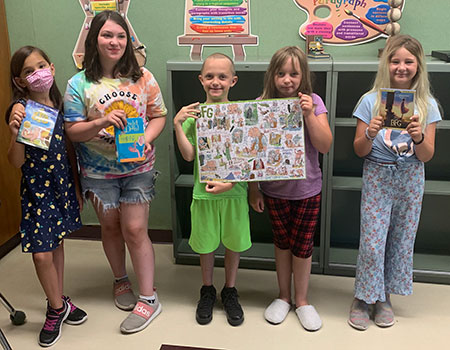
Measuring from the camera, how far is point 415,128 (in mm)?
2127

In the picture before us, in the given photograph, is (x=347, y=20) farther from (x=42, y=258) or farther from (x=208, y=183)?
(x=42, y=258)

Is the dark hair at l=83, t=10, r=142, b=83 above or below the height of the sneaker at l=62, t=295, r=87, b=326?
above

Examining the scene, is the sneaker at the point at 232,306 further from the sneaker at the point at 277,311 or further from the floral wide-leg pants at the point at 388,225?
the floral wide-leg pants at the point at 388,225

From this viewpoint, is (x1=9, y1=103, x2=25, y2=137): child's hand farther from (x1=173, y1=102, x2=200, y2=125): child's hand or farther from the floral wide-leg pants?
the floral wide-leg pants

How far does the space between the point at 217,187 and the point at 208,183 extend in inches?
2.0

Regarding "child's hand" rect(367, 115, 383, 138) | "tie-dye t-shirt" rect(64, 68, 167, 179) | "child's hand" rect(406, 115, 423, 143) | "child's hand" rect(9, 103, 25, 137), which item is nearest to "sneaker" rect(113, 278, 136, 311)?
"tie-dye t-shirt" rect(64, 68, 167, 179)

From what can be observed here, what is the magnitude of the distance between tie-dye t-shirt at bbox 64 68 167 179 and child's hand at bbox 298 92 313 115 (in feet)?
2.34

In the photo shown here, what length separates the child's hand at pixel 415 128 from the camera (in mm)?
2113

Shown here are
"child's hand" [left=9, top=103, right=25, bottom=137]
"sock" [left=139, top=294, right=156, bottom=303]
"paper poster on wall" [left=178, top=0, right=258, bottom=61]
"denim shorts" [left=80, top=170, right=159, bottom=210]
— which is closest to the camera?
"child's hand" [left=9, top=103, right=25, bottom=137]

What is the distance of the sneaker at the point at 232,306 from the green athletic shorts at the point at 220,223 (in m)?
0.27

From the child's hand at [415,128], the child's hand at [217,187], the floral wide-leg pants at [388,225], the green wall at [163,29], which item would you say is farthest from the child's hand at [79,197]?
the child's hand at [415,128]

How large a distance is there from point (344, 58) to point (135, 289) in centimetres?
180

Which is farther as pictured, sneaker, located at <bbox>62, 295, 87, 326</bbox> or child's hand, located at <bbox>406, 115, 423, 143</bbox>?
sneaker, located at <bbox>62, 295, 87, 326</bbox>

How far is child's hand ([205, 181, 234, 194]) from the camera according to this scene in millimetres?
2309
